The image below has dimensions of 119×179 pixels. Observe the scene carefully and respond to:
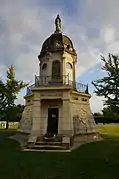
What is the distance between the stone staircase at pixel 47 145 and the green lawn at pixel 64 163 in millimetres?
1108

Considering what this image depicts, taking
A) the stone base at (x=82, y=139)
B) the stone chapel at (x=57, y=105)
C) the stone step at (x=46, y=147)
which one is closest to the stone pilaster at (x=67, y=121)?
the stone chapel at (x=57, y=105)

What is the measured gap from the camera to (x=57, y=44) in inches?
955

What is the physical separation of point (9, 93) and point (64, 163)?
790 inches

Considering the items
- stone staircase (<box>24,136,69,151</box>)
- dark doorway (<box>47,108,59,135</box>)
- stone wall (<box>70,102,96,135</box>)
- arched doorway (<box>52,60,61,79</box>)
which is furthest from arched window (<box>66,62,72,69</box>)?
stone staircase (<box>24,136,69,151</box>)

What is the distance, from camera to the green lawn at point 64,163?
42.5 feet

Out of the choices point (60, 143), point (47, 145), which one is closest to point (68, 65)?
point (60, 143)

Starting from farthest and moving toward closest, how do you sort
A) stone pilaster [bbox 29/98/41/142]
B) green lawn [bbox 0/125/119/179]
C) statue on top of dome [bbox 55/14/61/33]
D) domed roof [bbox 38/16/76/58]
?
statue on top of dome [bbox 55/14/61/33] → domed roof [bbox 38/16/76/58] → stone pilaster [bbox 29/98/41/142] → green lawn [bbox 0/125/119/179]

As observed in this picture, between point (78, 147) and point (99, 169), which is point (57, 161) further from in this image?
point (78, 147)

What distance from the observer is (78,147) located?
19.2 metres

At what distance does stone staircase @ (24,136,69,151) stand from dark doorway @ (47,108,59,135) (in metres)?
1.64

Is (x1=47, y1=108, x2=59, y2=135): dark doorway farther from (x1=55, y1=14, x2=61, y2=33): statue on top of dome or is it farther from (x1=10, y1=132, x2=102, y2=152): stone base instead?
(x1=55, y1=14, x2=61, y2=33): statue on top of dome

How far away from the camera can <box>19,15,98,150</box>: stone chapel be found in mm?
20531

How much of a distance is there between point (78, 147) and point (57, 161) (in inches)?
164

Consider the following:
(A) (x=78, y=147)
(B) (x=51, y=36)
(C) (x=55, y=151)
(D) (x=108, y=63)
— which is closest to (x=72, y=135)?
(A) (x=78, y=147)
